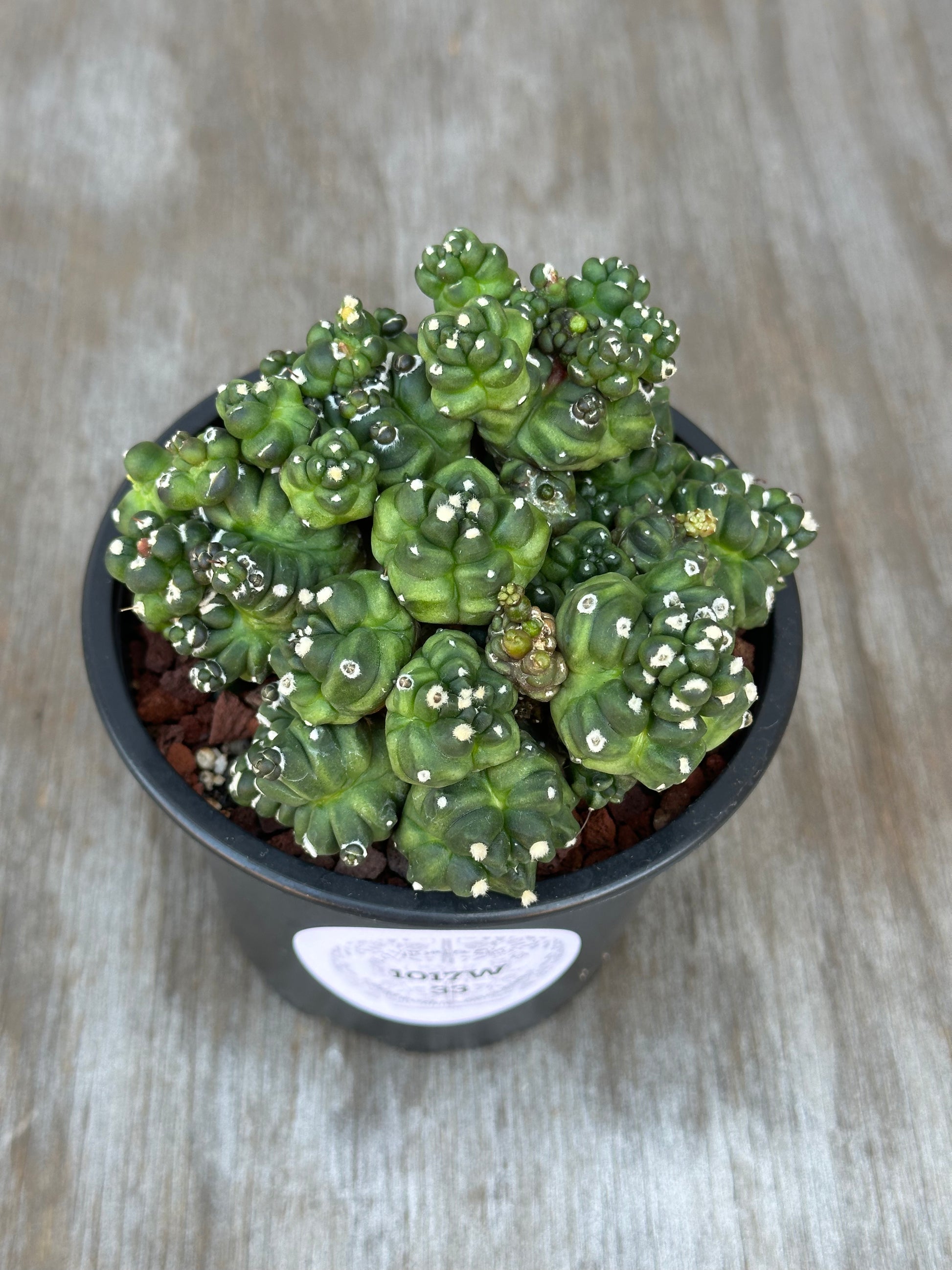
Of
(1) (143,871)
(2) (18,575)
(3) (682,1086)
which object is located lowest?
(3) (682,1086)

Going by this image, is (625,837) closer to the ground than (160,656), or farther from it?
closer to the ground

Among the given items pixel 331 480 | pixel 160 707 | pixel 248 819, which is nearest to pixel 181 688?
pixel 160 707

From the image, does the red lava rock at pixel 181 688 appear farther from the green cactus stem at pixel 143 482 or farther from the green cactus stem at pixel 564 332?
the green cactus stem at pixel 564 332

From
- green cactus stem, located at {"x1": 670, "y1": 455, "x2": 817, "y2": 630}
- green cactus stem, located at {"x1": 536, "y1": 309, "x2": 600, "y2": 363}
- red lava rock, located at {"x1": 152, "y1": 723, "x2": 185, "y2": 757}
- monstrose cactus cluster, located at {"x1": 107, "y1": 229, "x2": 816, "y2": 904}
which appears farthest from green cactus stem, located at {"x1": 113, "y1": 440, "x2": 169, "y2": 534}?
green cactus stem, located at {"x1": 670, "y1": 455, "x2": 817, "y2": 630}

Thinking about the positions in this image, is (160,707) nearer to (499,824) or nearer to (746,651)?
(499,824)

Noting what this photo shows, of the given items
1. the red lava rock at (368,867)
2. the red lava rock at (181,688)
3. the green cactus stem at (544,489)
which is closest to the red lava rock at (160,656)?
the red lava rock at (181,688)

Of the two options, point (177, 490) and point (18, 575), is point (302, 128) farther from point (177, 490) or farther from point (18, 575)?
point (177, 490)

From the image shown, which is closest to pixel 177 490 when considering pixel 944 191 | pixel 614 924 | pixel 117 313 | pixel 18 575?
pixel 614 924
